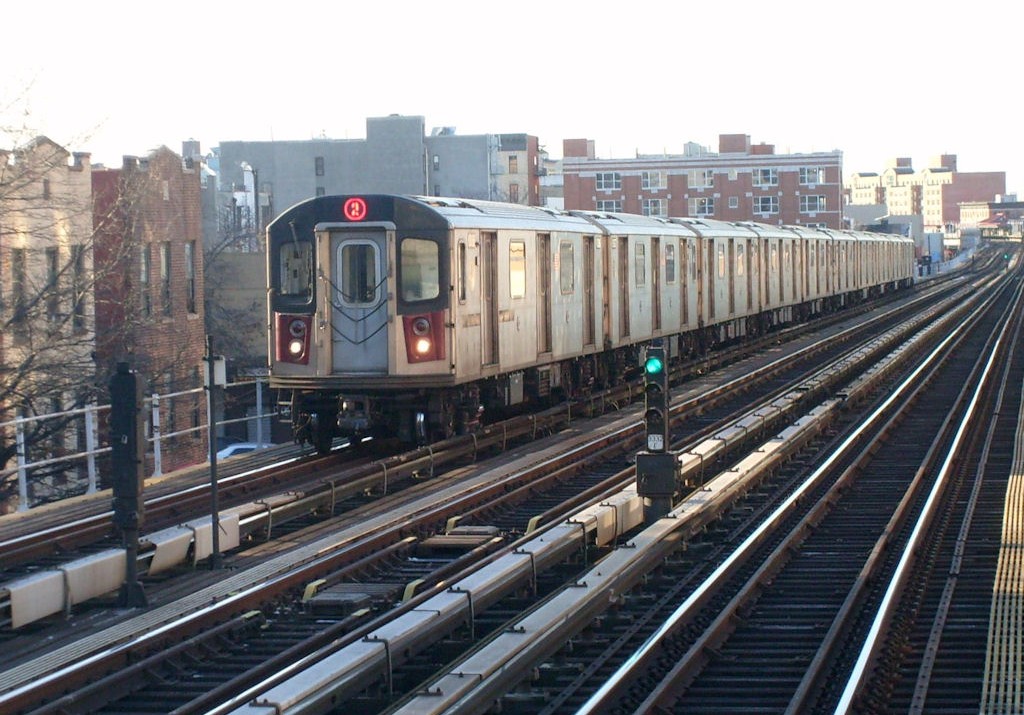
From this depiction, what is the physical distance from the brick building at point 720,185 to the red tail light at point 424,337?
86.0 m

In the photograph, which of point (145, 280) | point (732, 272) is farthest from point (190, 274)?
point (732, 272)

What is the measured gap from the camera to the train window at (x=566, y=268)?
20.7 m

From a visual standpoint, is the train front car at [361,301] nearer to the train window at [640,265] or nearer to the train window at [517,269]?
the train window at [517,269]

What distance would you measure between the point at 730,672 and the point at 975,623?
1.92 meters

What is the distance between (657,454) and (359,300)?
5119 millimetres

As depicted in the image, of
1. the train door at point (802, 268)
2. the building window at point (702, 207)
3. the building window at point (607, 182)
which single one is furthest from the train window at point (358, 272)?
the building window at point (607, 182)

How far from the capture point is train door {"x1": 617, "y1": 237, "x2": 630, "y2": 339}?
2412 cm

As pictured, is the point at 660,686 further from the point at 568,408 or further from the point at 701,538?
the point at 568,408

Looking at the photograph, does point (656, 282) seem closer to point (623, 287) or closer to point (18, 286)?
point (623, 287)

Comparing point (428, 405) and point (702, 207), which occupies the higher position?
point (702, 207)

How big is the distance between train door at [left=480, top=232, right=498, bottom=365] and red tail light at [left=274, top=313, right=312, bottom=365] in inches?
80.7

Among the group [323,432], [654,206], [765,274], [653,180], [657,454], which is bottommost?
[323,432]

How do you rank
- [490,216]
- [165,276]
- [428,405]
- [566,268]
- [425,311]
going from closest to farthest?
[425,311] → [428,405] → [490,216] → [566,268] → [165,276]

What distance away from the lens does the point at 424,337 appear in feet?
53.7
